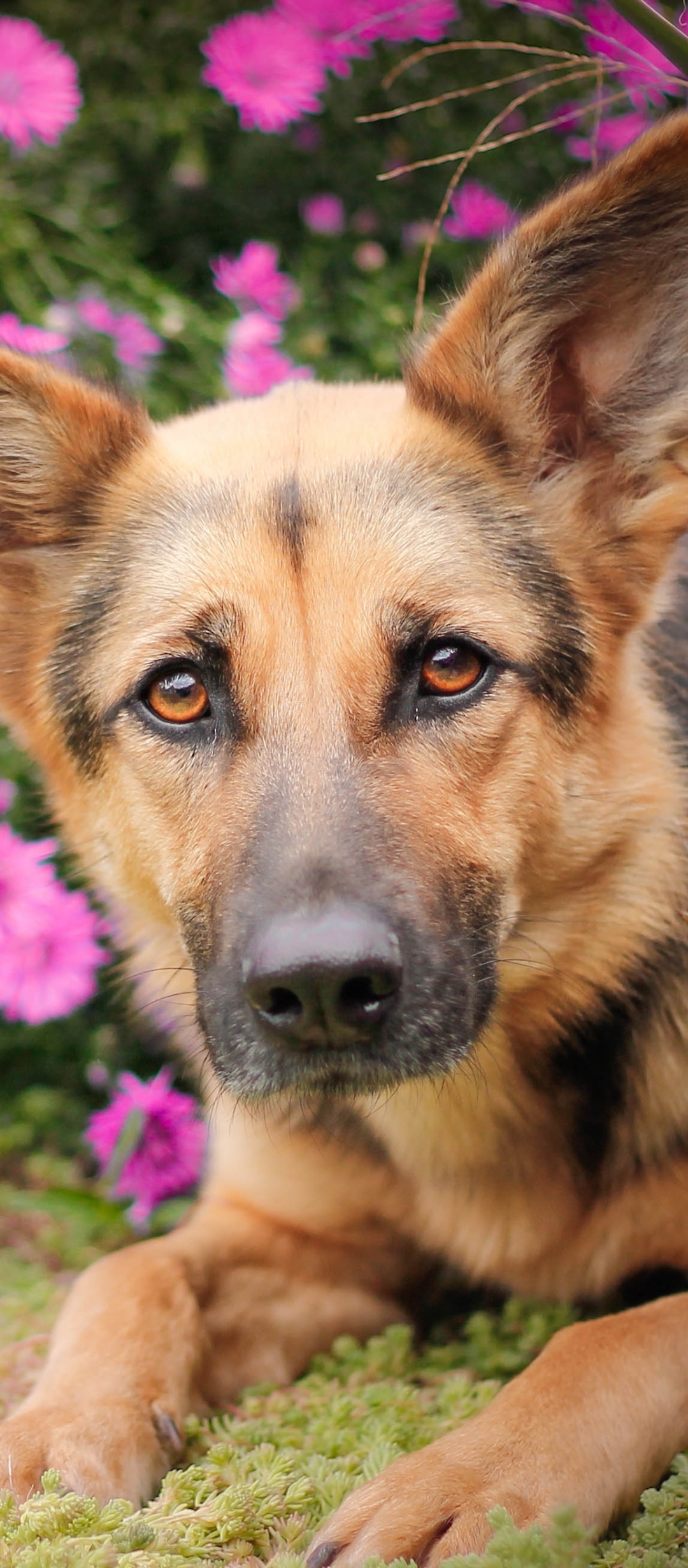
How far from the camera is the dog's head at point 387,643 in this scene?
8.07 feet

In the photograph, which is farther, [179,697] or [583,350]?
[583,350]

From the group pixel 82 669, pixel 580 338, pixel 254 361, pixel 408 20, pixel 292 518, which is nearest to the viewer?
pixel 292 518

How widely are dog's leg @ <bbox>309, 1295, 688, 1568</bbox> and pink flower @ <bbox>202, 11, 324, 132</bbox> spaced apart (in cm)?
411

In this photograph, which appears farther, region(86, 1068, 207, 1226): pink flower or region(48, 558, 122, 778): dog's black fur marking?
region(86, 1068, 207, 1226): pink flower

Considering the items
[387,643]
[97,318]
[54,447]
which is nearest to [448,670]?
[387,643]

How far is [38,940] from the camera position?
3994 mm

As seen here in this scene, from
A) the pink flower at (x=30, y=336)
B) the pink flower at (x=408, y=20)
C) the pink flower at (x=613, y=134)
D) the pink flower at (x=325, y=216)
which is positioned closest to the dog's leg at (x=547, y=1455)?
the pink flower at (x=30, y=336)

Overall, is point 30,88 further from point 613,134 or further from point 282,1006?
point 282,1006

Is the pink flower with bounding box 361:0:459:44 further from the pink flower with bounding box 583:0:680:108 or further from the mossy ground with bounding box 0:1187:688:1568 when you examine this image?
the mossy ground with bounding box 0:1187:688:1568

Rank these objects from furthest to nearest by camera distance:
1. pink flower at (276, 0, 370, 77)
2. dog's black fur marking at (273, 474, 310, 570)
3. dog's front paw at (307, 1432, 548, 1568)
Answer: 1. pink flower at (276, 0, 370, 77)
2. dog's black fur marking at (273, 474, 310, 570)
3. dog's front paw at (307, 1432, 548, 1568)

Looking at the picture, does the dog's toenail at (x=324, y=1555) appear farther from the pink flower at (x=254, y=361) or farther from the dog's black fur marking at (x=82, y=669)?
the pink flower at (x=254, y=361)

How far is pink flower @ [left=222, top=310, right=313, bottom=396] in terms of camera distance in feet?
14.8

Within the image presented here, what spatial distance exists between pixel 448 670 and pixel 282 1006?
81cm

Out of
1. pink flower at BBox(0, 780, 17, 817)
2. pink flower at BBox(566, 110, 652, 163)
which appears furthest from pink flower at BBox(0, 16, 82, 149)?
pink flower at BBox(0, 780, 17, 817)
